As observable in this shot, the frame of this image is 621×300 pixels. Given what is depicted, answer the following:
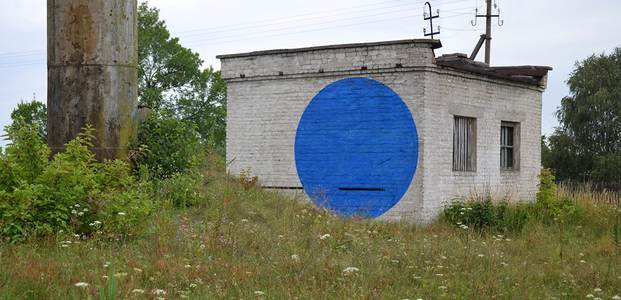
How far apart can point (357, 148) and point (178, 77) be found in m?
22.3

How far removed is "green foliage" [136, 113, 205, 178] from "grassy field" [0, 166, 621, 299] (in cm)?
122

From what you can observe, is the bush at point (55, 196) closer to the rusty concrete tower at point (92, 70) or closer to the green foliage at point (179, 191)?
the rusty concrete tower at point (92, 70)

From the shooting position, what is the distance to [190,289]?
7.12 m

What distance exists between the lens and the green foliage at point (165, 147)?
12602mm

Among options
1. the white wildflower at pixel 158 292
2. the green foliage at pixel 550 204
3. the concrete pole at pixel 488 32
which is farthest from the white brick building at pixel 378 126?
the concrete pole at pixel 488 32

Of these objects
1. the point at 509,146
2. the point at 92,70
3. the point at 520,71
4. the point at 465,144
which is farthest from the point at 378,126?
the point at 92,70

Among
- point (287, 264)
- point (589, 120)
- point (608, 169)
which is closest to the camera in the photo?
point (287, 264)

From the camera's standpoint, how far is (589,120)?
131ft

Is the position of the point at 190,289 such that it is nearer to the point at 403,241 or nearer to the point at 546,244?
the point at 403,241

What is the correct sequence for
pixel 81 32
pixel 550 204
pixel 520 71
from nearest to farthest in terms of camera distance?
1. pixel 81 32
2. pixel 550 204
3. pixel 520 71

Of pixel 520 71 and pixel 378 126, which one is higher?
pixel 520 71

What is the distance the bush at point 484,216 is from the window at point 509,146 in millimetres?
2457

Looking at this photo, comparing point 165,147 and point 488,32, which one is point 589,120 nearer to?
point 488,32

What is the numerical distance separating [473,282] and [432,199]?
7.46 metres
